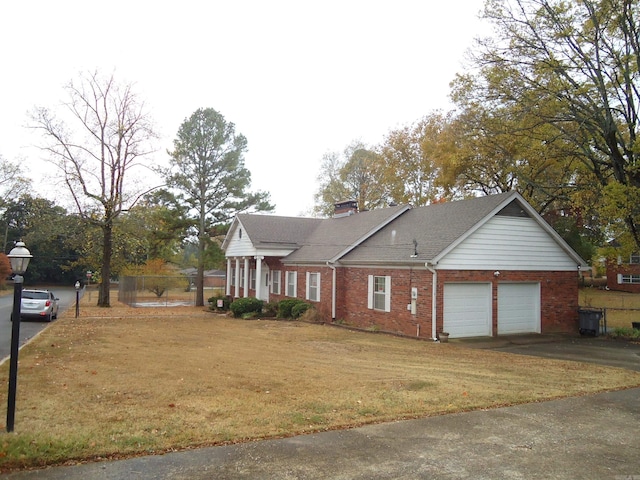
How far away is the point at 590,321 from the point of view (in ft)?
58.4

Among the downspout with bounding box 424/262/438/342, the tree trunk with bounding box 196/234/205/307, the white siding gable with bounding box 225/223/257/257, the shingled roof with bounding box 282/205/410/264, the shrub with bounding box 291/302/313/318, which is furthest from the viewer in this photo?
the tree trunk with bounding box 196/234/205/307

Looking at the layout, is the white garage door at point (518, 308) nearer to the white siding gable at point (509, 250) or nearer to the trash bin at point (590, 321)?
the white siding gable at point (509, 250)

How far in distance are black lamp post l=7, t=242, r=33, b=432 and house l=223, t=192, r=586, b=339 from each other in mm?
12020

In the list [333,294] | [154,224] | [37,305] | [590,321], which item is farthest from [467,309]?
[154,224]

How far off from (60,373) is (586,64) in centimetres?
1918

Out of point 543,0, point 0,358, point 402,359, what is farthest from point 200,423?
point 543,0

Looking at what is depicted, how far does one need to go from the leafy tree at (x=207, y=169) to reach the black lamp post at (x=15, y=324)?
26566mm

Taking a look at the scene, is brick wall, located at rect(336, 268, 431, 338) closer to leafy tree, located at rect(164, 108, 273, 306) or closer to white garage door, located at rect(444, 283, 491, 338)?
white garage door, located at rect(444, 283, 491, 338)

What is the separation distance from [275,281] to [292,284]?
2932 mm

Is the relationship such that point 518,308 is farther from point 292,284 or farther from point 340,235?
point 292,284

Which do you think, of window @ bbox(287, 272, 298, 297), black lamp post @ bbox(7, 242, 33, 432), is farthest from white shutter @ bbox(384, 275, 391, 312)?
black lamp post @ bbox(7, 242, 33, 432)

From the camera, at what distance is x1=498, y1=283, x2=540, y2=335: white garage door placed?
57.1ft

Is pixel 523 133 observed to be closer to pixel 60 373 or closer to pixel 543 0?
pixel 543 0

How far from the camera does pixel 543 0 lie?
1695cm
